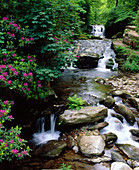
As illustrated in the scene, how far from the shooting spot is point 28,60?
435 cm

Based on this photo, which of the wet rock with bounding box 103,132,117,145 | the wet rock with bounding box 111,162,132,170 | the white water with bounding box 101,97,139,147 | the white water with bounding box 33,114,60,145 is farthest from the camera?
the white water with bounding box 33,114,60,145

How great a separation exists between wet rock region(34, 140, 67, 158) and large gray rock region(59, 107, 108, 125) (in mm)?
795

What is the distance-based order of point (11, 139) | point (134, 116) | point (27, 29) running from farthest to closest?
point (134, 116) → point (27, 29) → point (11, 139)

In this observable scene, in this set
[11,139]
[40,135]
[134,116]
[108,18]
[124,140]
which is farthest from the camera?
[108,18]

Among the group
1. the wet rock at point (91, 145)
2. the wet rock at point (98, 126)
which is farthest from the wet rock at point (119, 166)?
the wet rock at point (98, 126)

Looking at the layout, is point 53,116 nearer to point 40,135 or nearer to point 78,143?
point 40,135

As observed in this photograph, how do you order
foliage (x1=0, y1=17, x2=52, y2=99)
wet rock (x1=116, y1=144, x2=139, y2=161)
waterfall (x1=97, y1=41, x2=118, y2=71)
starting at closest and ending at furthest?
1. foliage (x1=0, y1=17, x2=52, y2=99)
2. wet rock (x1=116, y1=144, x2=139, y2=161)
3. waterfall (x1=97, y1=41, x2=118, y2=71)

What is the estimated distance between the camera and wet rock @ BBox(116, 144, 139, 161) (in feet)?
13.1

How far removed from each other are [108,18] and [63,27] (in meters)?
17.4

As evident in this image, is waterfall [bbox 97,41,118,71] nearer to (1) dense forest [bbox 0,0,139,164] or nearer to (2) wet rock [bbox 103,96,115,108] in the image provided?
(2) wet rock [bbox 103,96,115,108]

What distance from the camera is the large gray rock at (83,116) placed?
4973mm

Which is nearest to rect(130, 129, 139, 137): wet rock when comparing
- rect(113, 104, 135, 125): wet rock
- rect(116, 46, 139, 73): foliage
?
rect(113, 104, 135, 125): wet rock

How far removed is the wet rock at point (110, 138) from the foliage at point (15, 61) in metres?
2.87

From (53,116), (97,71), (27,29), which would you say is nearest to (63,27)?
(27,29)
